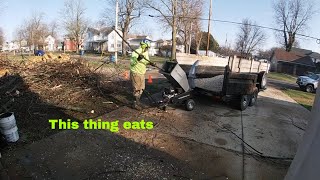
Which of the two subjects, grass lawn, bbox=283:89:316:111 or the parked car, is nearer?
grass lawn, bbox=283:89:316:111

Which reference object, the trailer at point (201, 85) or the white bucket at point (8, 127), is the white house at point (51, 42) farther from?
the white bucket at point (8, 127)

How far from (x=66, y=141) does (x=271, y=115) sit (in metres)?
7.06

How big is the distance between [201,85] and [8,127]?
591 centimetres

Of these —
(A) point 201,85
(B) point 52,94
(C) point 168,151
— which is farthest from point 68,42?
(C) point 168,151

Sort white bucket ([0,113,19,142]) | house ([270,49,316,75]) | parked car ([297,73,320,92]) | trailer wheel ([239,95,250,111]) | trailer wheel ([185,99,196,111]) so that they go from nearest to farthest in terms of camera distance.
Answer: white bucket ([0,113,19,142])
trailer wheel ([185,99,196,111])
trailer wheel ([239,95,250,111])
parked car ([297,73,320,92])
house ([270,49,316,75])

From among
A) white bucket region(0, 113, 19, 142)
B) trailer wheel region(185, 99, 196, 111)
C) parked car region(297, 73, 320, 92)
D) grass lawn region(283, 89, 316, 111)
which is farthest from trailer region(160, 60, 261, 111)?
parked car region(297, 73, 320, 92)

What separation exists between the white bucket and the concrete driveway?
0.40 meters

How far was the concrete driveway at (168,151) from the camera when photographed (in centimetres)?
455

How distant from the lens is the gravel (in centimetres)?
871

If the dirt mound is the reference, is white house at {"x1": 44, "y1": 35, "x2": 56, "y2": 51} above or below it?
above

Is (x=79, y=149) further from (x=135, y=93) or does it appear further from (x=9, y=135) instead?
(x=135, y=93)

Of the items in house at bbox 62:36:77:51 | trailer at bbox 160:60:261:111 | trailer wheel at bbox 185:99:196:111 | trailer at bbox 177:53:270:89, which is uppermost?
house at bbox 62:36:77:51

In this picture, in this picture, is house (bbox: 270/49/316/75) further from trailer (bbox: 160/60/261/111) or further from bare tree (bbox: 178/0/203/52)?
trailer (bbox: 160/60/261/111)

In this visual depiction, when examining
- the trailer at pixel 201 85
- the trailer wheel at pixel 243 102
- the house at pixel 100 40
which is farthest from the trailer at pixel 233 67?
the house at pixel 100 40
